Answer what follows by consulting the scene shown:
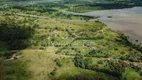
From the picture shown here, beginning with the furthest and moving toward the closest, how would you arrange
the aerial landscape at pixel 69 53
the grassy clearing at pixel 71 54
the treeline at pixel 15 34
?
the treeline at pixel 15 34, the grassy clearing at pixel 71 54, the aerial landscape at pixel 69 53

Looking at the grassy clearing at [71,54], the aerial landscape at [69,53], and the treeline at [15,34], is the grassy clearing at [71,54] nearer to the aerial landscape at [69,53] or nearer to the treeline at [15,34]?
the aerial landscape at [69,53]

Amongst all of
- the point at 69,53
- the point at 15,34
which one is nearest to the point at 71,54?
the point at 69,53

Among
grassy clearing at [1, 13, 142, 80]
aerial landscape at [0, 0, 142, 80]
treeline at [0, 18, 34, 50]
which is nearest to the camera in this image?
aerial landscape at [0, 0, 142, 80]

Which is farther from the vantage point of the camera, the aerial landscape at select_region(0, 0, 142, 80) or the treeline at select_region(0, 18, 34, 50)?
the treeline at select_region(0, 18, 34, 50)

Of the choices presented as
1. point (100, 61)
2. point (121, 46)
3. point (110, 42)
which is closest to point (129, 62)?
point (100, 61)

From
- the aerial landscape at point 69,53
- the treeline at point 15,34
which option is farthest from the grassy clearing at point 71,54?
the treeline at point 15,34

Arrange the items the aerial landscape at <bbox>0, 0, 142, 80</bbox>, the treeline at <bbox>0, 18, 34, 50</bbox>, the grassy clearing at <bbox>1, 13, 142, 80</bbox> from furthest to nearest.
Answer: the treeline at <bbox>0, 18, 34, 50</bbox> → the grassy clearing at <bbox>1, 13, 142, 80</bbox> → the aerial landscape at <bbox>0, 0, 142, 80</bbox>

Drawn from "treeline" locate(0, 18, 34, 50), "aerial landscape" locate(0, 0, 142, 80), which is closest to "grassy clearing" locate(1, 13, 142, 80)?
"aerial landscape" locate(0, 0, 142, 80)

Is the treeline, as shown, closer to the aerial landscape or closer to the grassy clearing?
the aerial landscape

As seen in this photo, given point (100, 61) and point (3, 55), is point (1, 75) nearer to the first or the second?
point (3, 55)

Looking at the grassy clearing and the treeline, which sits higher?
the treeline

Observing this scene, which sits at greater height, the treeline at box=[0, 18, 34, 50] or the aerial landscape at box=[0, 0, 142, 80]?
the treeline at box=[0, 18, 34, 50]
